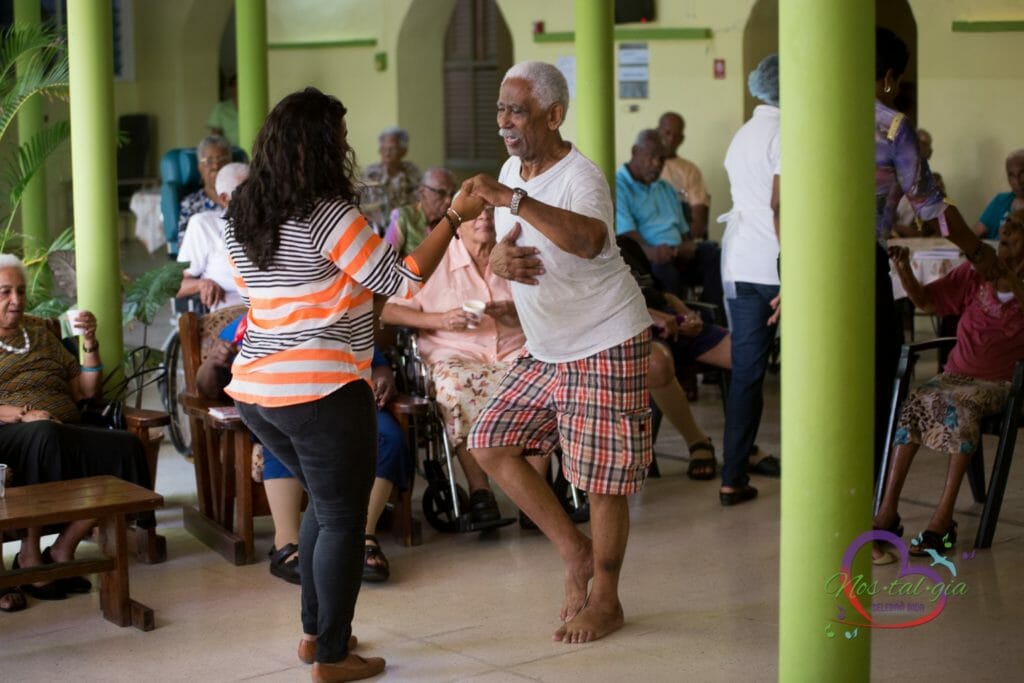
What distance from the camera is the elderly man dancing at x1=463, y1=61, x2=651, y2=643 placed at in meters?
4.20

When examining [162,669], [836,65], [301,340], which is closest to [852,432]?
[836,65]

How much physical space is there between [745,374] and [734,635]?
1702mm

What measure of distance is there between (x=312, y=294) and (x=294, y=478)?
4.27 feet

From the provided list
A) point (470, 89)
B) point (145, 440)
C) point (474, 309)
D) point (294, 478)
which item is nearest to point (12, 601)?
point (145, 440)

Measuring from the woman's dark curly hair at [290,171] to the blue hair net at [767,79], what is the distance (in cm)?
225

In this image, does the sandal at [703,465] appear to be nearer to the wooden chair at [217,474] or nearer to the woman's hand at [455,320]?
the woman's hand at [455,320]

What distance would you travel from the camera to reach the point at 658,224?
30.6 ft

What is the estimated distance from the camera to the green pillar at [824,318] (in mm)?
3139

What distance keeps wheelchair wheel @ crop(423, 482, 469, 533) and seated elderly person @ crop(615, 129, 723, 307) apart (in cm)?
378

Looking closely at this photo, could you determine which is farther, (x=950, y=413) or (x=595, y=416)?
(x=950, y=413)

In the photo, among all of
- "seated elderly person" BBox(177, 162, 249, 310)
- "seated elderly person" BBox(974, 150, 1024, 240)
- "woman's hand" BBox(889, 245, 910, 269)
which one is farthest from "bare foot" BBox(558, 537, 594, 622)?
"seated elderly person" BBox(974, 150, 1024, 240)

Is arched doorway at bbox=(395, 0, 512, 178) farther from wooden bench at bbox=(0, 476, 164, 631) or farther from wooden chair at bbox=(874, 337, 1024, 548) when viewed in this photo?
wooden bench at bbox=(0, 476, 164, 631)

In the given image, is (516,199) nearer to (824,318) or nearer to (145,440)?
(824,318)

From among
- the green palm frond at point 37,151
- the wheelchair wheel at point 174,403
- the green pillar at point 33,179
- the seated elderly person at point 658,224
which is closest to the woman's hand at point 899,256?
the wheelchair wheel at point 174,403
